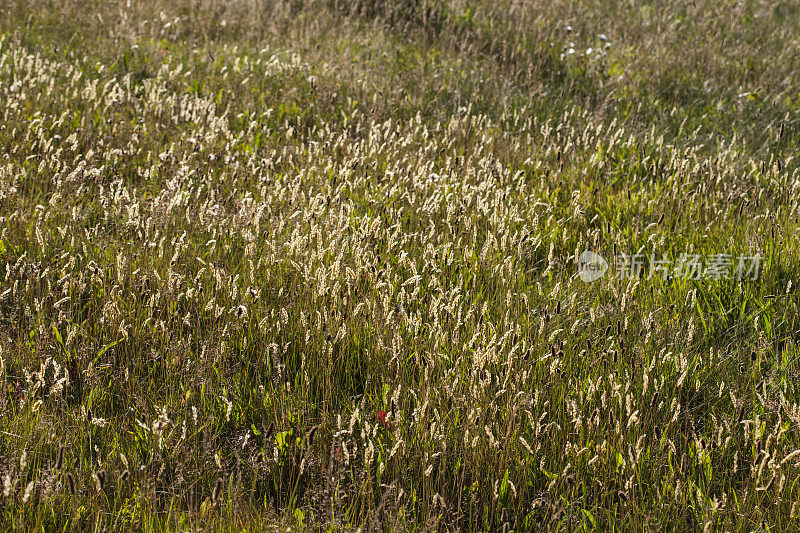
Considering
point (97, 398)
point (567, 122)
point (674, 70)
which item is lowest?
point (97, 398)

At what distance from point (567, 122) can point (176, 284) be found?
320cm

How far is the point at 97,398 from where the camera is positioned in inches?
84.7

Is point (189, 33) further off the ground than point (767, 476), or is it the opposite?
point (189, 33)

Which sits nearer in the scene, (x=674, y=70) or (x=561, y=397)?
(x=561, y=397)

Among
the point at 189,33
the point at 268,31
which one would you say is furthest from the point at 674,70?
the point at 189,33

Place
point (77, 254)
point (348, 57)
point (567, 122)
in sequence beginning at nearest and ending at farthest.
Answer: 1. point (77, 254)
2. point (567, 122)
3. point (348, 57)

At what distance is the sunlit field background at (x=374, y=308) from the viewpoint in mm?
1846

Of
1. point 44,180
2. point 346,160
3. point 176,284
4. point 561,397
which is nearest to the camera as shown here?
point 561,397

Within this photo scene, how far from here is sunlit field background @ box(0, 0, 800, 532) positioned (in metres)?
1.85

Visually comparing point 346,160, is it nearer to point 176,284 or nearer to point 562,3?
point 176,284

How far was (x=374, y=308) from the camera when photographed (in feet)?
8.19

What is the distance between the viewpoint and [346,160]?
387 cm

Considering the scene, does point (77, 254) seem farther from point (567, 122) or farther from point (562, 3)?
point (562, 3)

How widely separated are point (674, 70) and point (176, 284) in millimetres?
5344
